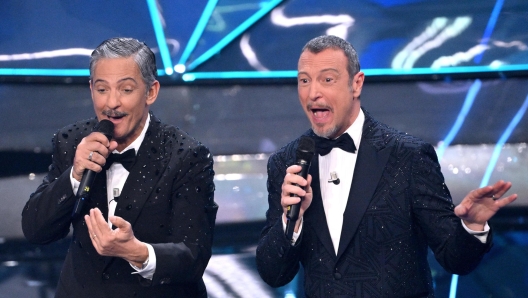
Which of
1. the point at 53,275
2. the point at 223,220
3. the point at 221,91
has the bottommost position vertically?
the point at 53,275

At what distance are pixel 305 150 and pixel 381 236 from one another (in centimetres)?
40

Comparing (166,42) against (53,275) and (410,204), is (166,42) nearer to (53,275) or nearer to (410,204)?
(53,275)

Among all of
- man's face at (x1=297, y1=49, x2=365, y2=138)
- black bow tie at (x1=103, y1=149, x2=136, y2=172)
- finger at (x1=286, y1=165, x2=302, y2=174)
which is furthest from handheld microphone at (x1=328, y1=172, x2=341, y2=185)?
black bow tie at (x1=103, y1=149, x2=136, y2=172)

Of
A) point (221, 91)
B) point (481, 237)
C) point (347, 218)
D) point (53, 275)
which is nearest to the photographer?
point (481, 237)

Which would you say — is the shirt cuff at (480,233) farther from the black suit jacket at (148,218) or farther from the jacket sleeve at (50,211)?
the jacket sleeve at (50,211)

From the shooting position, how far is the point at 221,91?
364 cm

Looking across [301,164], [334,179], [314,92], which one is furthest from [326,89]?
[301,164]

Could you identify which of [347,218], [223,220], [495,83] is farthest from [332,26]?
[347,218]

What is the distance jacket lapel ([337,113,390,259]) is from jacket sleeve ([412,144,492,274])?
0.11 meters

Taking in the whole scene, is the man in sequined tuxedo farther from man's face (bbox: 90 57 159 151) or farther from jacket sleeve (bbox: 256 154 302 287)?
jacket sleeve (bbox: 256 154 302 287)

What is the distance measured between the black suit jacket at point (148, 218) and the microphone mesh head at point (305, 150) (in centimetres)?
40

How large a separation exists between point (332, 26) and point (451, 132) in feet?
2.80

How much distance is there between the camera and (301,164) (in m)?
1.88

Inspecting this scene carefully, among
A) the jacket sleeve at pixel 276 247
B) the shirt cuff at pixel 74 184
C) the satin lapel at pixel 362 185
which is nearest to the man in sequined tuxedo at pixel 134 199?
the shirt cuff at pixel 74 184
